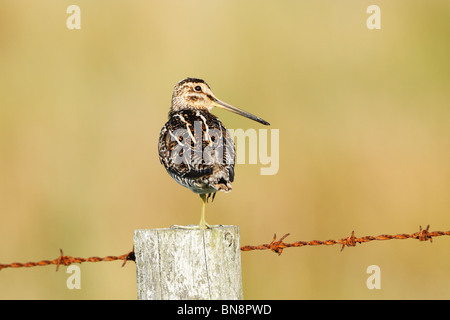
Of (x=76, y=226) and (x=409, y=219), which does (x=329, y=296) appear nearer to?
(x=409, y=219)

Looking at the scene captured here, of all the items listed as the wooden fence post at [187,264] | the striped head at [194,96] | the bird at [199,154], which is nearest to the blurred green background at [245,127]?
the striped head at [194,96]

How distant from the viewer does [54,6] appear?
10695mm

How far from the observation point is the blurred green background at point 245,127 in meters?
8.54

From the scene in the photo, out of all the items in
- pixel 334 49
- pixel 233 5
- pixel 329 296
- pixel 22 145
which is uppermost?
pixel 233 5

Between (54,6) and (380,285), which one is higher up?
(54,6)

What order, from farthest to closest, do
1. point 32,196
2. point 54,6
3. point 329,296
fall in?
point 54,6
point 32,196
point 329,296

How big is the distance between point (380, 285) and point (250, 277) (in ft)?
5.09

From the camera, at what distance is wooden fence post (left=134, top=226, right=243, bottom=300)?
396 centimetres

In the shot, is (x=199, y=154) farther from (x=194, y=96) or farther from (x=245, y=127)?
(x=245, y=127)

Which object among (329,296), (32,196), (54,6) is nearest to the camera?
(329,296)

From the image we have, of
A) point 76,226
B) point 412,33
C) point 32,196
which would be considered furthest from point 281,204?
point 412,33

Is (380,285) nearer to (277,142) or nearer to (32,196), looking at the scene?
(277,142)

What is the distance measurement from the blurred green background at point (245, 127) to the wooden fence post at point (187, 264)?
4257 mm

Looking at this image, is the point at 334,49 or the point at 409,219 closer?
the point at 409,219
